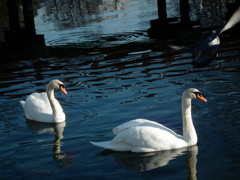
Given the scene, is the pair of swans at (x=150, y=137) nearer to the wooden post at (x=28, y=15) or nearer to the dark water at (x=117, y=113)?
the dark water at (x=117, y=113)

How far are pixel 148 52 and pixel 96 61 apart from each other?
5.59 ft

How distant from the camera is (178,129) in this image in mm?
9492

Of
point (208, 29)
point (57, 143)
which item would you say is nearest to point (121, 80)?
point (57, 143)

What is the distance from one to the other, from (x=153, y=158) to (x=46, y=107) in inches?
154

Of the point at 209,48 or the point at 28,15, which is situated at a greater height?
the point at 28,15

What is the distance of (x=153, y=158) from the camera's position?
818 cm

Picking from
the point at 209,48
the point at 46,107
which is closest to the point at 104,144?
the point at 209,48

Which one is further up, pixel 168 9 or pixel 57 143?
pixel 168 9

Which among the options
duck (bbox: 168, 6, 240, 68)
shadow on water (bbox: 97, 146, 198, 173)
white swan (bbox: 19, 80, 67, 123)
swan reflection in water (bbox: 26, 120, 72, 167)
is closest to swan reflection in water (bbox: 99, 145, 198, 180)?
shadow on water (bbox: 97, 146, 198, 173)

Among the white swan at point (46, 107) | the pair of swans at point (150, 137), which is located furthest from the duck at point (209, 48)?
the white swan at point (46, 107)

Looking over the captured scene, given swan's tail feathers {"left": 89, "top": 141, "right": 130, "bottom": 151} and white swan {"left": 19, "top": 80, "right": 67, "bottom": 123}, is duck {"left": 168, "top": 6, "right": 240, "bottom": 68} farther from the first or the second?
white swan {"left": 19, "top": 80, "right": 67, "bottom": 123}

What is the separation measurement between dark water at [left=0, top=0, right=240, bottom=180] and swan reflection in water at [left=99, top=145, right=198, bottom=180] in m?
0.02

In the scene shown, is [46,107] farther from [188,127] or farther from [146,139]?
[188,127]

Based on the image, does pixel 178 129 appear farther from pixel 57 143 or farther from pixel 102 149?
pixel 57 143
